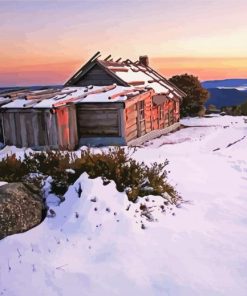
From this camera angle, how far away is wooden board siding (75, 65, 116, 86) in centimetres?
2319

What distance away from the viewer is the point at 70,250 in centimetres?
532

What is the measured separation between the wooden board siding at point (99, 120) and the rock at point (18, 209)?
43.8ft

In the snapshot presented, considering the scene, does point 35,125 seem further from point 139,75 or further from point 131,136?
point 139,75

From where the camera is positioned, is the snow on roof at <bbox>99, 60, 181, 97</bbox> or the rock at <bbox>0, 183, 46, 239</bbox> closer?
the rock at <bbox>0, 183, 46, 239</bbox>

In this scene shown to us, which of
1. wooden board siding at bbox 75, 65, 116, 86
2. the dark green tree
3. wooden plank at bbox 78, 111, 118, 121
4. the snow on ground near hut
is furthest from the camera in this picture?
the dark green tree

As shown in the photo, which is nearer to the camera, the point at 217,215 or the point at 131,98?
the point at 217,215

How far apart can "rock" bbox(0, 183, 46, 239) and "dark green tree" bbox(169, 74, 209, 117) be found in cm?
3177

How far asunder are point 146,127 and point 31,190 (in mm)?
17108

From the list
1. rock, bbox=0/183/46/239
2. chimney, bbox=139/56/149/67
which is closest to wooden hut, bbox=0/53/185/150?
chimney, bbox=139/56/149/67

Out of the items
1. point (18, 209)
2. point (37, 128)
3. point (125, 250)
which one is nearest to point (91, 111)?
point (37, 128)

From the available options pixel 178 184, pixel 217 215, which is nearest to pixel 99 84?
pixel 178 184

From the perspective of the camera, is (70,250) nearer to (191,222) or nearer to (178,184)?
(191,222)

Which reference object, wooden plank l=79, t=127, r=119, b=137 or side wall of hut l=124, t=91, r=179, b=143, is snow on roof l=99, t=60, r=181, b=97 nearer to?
side wall of hut l=124, t=91, r=179, b=143

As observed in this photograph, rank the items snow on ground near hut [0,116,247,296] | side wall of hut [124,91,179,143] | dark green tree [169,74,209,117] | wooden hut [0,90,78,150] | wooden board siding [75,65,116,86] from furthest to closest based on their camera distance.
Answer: dark green tree [169,74,209,117] → wooden board siding [75,65,116,86] → side wall of hut [124,91,179,143] → wooden hut [0,90,78,150] → snow on ground near hut [0,116,247,296]
